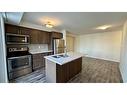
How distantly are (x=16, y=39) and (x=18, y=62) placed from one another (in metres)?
0.90

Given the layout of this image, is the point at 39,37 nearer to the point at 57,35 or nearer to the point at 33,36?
the point at 33,36

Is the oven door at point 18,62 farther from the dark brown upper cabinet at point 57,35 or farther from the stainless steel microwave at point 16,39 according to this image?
the dark brown upper cabinet at point 57,35

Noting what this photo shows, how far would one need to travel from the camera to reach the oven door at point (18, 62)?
2737mm

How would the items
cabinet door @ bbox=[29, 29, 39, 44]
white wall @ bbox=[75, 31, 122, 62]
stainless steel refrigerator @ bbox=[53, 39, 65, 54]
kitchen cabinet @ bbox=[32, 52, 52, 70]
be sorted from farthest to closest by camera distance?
white wall @ bbox=[75, 31, 122, 62], stainless steel refrigerator @ bbox=[53, 39, 65, 54], cabinet door @ bbox=[29, 29, 39, 44], kitchen cabinet @ bbox=[32, 52, 52, 70]

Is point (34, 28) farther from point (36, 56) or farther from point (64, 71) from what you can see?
point (64, 71)

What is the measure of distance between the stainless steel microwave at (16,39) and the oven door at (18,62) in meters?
0.65

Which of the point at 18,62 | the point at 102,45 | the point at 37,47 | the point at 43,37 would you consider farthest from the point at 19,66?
the point at 102,45

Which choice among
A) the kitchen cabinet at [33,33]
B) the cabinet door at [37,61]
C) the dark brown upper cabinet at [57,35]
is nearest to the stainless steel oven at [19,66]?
the cabinet door at [37,61]

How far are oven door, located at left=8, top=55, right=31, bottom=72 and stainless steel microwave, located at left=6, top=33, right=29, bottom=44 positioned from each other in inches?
25.4

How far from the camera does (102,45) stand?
6.03m

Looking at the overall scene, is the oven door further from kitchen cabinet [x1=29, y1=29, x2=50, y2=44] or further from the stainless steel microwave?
kitchen cabinet [x1=29, y1=29, x2=50, y2=44]

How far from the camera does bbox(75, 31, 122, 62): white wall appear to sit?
532 cm

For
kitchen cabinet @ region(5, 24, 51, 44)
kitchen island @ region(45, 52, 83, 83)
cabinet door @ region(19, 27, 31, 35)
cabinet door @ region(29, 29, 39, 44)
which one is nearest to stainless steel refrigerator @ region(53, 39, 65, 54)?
kitchen cabinet @ region(5, 24, 51, 44)

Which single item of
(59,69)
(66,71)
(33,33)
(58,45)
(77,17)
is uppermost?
(77,17)
